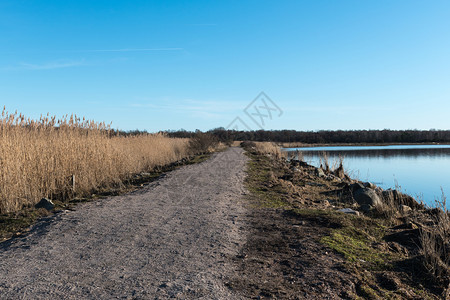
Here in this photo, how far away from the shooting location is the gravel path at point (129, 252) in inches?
136

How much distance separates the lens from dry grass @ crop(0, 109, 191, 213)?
24.5ft

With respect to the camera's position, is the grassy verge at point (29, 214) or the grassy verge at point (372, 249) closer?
the grassy verge at point (372, 249)

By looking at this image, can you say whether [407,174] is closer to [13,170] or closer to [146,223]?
[146,223]

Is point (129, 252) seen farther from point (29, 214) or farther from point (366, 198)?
point (366, 198)

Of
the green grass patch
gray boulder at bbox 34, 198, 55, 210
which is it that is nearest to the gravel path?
gray boulder at bbox 34, 198, 55, 210

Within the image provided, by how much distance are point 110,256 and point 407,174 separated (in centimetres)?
2077

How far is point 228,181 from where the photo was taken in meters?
11.3

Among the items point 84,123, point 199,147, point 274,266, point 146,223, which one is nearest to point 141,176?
point 84,123

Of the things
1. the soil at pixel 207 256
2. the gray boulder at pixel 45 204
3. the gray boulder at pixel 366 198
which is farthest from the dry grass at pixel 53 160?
the gray boulder at pixel 366 198

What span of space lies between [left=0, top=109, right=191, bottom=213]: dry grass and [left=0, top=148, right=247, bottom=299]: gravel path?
144cm

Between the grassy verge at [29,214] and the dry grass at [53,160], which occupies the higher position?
the dry grass at [53,160]

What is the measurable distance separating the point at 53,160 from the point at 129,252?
213 inches

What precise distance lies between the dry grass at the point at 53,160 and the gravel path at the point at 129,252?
56.7 inches

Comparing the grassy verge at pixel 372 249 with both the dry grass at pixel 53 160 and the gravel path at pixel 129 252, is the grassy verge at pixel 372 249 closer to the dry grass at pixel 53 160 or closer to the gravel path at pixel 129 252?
the gravel path at pixel 129 252
